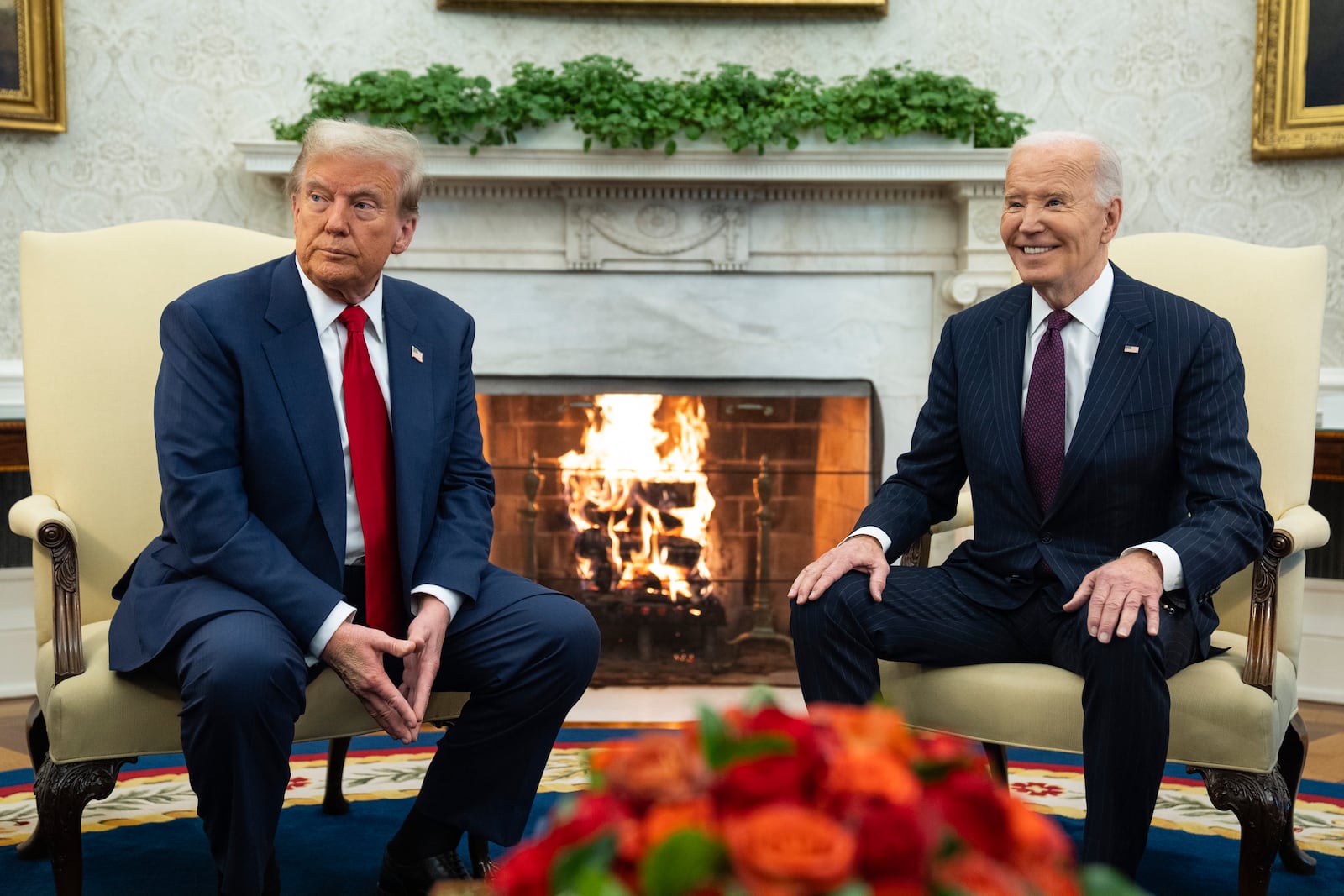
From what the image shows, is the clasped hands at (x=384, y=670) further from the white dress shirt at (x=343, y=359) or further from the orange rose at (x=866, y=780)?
the orange rose at (x=866, y=780)

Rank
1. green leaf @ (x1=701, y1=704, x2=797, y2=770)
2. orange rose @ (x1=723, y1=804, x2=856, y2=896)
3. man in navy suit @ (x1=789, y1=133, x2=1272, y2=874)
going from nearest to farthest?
orange rose @ (x1=723, y1=804, x2=856, y2=896) < green leaf @ (x1=701, y1=704, x2=797, y2=770) < man in navy suit @ (x1=789, y1=133, x2=1272, y2=874)

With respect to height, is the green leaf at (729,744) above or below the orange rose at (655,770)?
above

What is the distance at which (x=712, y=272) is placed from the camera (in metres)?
3.90

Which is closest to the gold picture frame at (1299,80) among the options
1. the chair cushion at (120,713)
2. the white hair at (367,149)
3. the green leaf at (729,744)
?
the white hair at (367,149)

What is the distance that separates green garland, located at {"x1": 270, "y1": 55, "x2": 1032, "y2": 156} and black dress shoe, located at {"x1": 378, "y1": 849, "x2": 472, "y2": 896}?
2.20 metres

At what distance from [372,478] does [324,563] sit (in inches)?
6.5

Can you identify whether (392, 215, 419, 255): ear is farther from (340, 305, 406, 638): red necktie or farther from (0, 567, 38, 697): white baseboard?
(0, 567, 38, 697): white baseboard

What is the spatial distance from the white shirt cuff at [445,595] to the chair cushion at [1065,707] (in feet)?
2.50

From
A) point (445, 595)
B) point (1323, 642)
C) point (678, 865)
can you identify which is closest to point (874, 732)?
point (678, 865)

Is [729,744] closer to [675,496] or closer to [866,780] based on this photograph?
[866,780]

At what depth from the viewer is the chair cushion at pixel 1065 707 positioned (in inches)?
73.9

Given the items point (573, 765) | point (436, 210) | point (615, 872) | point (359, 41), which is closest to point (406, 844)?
point (573, 765)

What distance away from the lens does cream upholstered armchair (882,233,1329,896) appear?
1891 mm

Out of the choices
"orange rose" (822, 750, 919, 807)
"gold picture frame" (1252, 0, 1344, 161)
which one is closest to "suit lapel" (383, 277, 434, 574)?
"orange rose" (822, 750, 919, 807)
